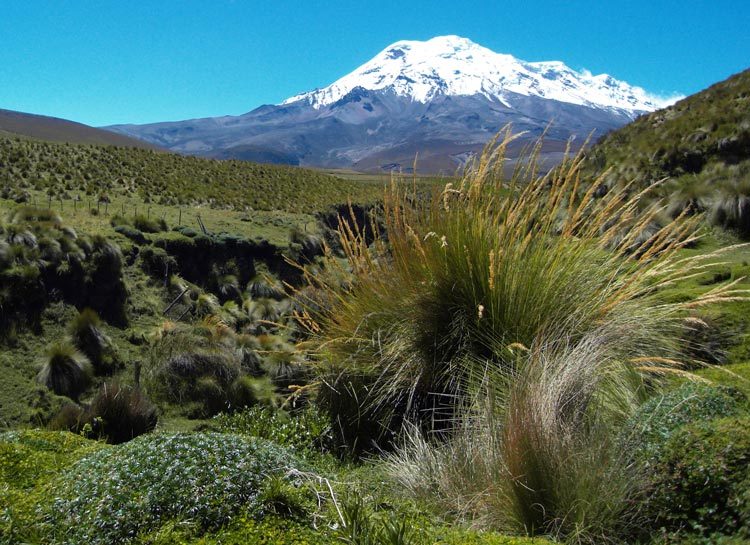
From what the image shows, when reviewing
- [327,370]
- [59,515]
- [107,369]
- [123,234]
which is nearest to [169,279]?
[123,234]

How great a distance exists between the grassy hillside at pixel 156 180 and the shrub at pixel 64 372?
1021cm

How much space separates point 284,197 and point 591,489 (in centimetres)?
2999

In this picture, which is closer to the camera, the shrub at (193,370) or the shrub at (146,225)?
the shrub at (193,370)

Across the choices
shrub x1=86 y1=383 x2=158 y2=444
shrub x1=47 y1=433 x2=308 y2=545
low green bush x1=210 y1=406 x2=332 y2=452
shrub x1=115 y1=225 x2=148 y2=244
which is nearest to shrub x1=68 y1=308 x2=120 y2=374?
low green bush x1=210 y1=406 x2=332 y2=452

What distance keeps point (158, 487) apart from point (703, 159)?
41.7 feet

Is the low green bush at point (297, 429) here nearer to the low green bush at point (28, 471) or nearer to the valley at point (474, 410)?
the valley at point (474, 410)

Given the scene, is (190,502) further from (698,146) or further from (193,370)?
(698,146)

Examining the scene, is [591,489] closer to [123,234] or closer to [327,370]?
[327,370]

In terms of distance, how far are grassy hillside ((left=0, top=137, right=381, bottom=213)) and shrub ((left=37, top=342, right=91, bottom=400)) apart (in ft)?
33.5

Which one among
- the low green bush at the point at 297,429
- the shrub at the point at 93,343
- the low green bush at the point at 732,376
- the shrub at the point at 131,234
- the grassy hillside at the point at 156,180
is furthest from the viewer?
the grassy hillside at the point at 156,180

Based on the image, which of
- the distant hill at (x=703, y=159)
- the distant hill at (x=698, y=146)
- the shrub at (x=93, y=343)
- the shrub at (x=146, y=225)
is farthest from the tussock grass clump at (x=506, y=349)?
the shrub at (x=146, y=225)

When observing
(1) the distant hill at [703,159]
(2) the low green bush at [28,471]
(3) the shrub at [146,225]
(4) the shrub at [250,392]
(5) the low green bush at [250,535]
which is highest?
(1) the distant hill at [703,159]

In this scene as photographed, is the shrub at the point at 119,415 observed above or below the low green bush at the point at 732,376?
below

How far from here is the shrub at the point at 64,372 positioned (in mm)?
10281
